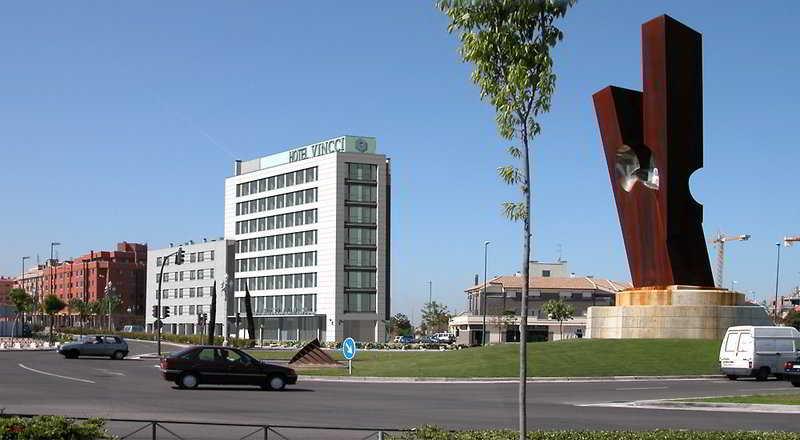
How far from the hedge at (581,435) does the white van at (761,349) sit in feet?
76.9

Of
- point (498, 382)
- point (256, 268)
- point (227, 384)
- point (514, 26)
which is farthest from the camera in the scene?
point (256, 268)

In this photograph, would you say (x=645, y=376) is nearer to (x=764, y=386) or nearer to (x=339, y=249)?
(x=764, y=386)

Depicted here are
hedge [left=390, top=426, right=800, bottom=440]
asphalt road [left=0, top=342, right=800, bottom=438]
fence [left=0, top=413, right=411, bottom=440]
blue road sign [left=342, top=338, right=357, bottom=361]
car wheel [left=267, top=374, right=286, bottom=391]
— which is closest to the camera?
hedge [left=390, top=426, right=800, bottom=440]

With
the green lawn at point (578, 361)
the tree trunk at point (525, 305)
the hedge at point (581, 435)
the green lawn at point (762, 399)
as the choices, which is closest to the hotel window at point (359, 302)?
the green lawn at point (578, 361)

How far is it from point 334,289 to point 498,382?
8299cm

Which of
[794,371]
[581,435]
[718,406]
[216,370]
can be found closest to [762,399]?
[718,406]

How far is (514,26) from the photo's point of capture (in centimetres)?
1115

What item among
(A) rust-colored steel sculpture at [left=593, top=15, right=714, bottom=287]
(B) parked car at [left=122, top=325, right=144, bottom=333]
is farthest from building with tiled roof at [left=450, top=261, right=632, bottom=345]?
(A) rust-colored steel sculpture at [left=593, top=15, right=714, bottom=287]

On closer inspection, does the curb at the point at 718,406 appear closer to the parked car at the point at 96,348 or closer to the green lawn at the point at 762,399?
the green lawn at the point at 762,399

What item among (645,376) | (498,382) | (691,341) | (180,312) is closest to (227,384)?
(498,382)

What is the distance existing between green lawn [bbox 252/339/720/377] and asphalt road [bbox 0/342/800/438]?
270cm

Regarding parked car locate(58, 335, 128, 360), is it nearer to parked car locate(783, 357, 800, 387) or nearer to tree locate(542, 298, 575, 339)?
parked car locate(783, 357, 800, 387)

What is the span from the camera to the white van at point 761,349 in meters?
36.9

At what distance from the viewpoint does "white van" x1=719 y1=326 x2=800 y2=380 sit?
3688 cm
